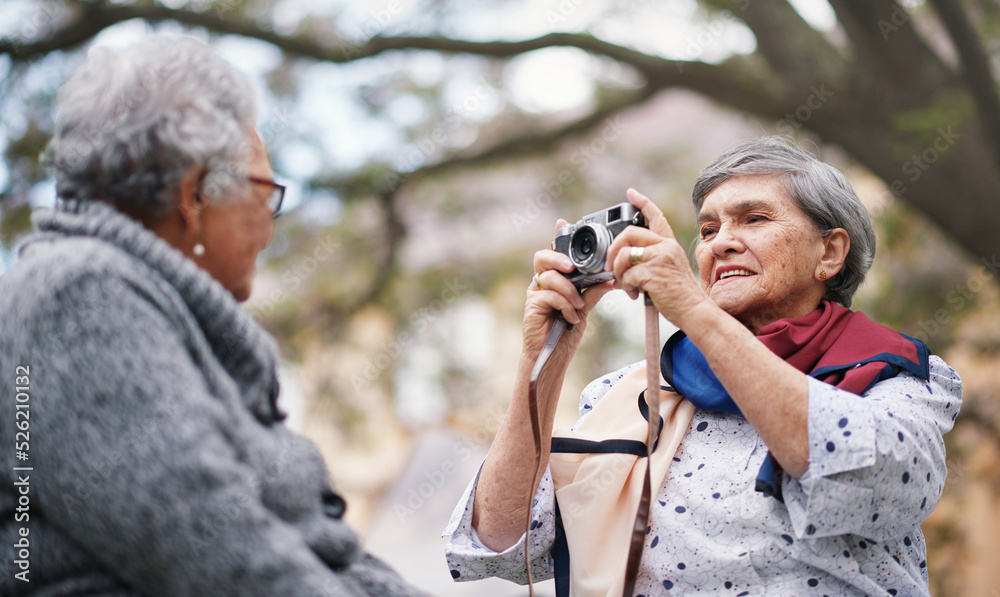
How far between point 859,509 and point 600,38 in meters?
3.83

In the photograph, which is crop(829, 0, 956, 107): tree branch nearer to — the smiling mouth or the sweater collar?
the smiling mouth

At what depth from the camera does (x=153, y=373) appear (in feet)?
3.49

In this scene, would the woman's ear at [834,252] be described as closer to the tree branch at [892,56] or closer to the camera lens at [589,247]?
the camera lens at [589,247]

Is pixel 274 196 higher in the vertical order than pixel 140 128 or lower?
lower

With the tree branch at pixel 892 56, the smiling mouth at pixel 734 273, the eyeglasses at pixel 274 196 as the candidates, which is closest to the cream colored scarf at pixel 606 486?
the smiling mouth at pixel 734 273

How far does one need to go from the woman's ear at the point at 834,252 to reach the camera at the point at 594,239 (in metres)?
0.59

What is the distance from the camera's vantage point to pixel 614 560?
1.86m

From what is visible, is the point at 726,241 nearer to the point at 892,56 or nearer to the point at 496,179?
the point at 892,56

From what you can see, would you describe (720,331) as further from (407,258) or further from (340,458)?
(340,458)

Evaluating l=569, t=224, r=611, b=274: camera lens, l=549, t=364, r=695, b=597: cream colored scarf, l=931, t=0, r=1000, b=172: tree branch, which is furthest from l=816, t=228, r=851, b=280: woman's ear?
l=931, t=0, r=1000, b=172: tree branch

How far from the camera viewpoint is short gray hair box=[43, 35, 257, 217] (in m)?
1.22

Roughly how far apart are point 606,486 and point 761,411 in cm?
51

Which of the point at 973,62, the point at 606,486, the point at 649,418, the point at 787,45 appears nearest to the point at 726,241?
the point at 649,418

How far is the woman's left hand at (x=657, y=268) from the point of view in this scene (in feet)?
5.55
